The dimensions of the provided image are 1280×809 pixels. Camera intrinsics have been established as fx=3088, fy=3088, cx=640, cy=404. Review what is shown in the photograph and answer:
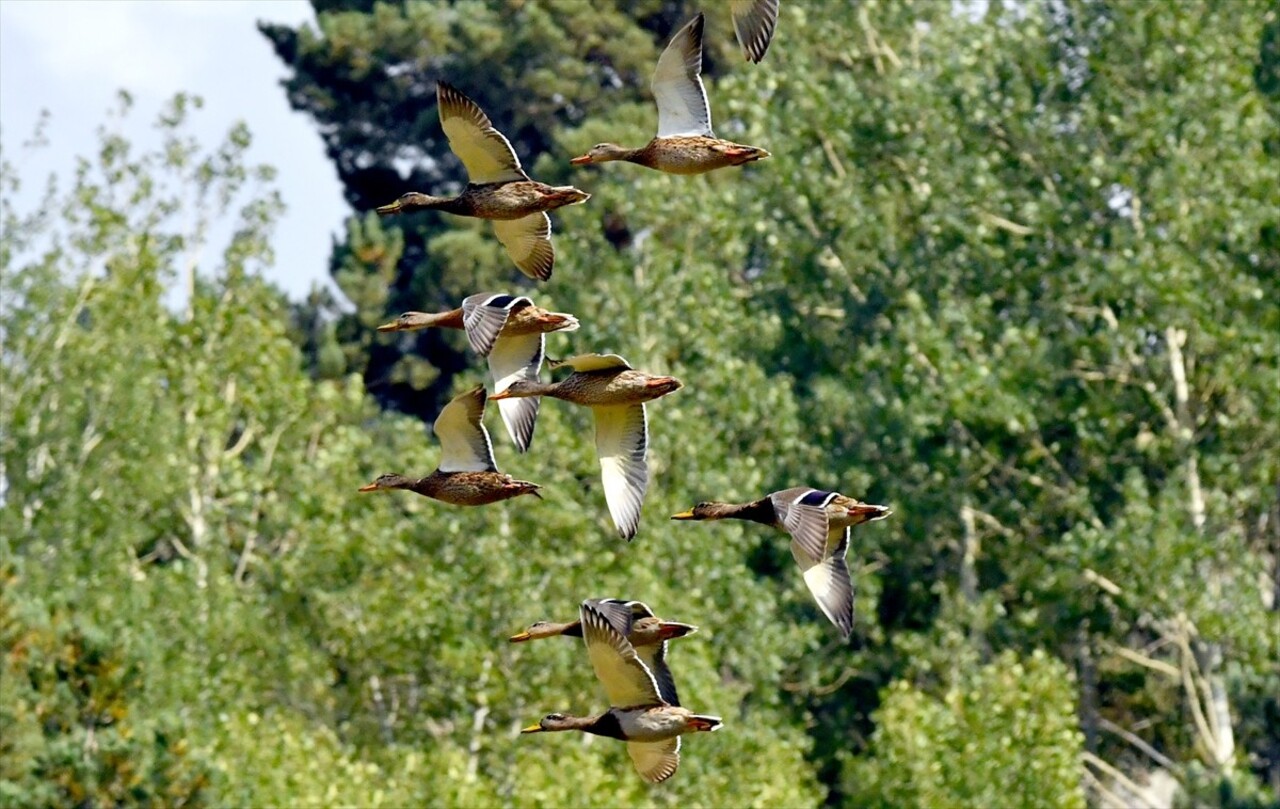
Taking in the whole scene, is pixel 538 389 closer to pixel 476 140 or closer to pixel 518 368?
pixel 518 368

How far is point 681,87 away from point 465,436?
168 centimetres

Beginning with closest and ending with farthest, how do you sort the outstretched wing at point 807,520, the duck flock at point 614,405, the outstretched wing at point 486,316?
1. the outstretched wing at point 486,316
2. the duck flock at point 614,405
3. the outstretched wing at point 807,520

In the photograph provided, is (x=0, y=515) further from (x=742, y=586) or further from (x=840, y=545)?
(x=840, y=545)

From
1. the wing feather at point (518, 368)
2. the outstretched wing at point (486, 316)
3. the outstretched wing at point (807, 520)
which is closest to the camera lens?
the outstretched wing at point (486, 316)

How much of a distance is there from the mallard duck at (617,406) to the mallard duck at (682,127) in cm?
85

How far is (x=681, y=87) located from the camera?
41.5 feet

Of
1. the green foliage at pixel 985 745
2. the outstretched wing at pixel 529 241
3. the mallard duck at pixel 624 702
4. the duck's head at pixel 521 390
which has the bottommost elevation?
the green foliage at pixel 985 745

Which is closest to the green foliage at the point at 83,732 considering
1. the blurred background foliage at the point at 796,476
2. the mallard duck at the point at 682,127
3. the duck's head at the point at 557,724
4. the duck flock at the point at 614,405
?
the blurred background foliage at the point at 796,476

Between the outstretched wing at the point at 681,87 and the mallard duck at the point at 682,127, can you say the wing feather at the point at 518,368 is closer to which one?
the mallard duck at the point at 682,127

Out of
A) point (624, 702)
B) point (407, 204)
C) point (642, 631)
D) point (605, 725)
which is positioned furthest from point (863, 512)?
point (407, 204)

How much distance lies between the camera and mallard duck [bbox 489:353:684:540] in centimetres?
1195

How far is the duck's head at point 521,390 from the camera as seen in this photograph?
38.9 ft

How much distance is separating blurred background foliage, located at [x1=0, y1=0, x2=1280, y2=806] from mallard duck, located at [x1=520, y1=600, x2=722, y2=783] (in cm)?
1565

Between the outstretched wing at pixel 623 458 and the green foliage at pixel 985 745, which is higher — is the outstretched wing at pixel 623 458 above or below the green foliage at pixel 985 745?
above
